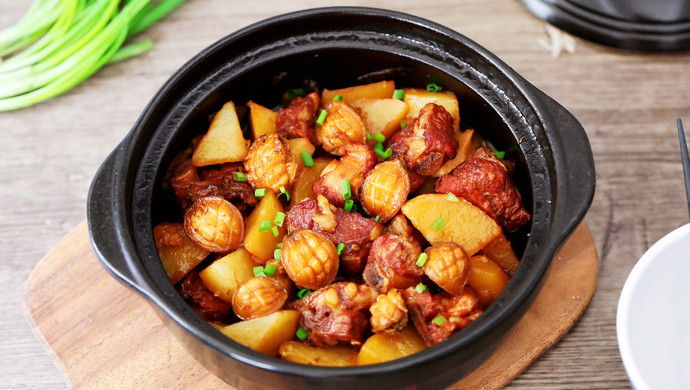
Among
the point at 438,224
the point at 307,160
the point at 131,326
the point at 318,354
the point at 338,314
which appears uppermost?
the point at 307,160

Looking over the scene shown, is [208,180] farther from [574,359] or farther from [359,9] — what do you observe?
[574,359]

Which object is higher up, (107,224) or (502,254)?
(107,224)

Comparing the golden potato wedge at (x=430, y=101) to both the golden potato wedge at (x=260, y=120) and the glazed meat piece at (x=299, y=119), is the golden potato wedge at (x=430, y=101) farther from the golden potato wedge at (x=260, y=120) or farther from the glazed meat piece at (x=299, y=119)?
the golden potato wedge at (x=260, y=120)

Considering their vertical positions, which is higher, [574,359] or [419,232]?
[419,232]

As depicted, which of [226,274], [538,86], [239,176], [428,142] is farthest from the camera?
[538,86]

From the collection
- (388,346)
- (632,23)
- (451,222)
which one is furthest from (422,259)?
(632,23)

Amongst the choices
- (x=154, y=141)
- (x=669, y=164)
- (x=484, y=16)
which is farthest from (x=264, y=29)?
(x=669, y=164)

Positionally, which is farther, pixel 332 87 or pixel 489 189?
pixel 332 87

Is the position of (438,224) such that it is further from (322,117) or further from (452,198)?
(322,117)
